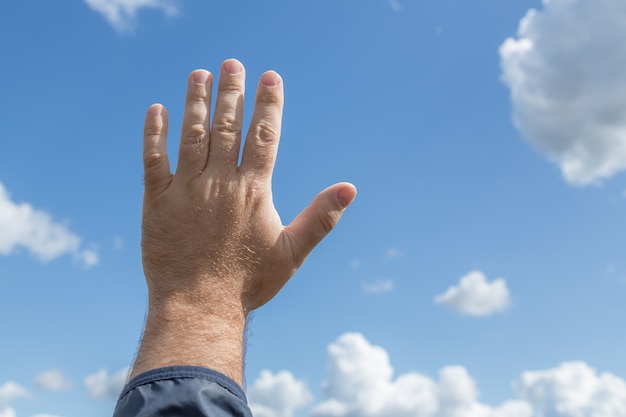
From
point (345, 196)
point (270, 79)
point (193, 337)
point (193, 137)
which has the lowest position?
point (193, 337)

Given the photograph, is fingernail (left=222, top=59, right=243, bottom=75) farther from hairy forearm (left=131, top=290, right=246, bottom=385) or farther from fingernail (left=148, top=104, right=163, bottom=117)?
hairy forearm (left=131, top=290, right=246, bottom=385)

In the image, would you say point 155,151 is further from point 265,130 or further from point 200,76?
point 265,130

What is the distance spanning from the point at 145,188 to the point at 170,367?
1718 millimetres

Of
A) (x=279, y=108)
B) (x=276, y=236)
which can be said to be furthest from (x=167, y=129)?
(x=276, y=236)

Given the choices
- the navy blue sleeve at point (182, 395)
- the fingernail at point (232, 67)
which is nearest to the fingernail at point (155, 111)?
the fingernail at point (232, 67)

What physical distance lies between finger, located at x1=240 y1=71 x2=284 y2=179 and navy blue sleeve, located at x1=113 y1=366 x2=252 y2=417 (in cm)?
167

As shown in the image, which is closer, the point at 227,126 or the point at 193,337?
the point at 193,337

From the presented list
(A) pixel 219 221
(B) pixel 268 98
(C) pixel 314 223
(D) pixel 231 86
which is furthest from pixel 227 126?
(C) pixel 314 223

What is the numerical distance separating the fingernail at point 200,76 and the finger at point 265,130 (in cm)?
41

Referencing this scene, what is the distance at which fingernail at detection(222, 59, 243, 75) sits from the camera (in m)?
5.05

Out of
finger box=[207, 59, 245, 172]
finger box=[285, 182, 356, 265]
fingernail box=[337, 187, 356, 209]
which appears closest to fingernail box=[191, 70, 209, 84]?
finger box=[207, 59, 245, 172]

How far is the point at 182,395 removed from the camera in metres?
3.38

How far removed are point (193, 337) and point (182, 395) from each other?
0.53 meters

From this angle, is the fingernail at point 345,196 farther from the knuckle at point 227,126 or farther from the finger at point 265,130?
the knuckle at point 227,126
